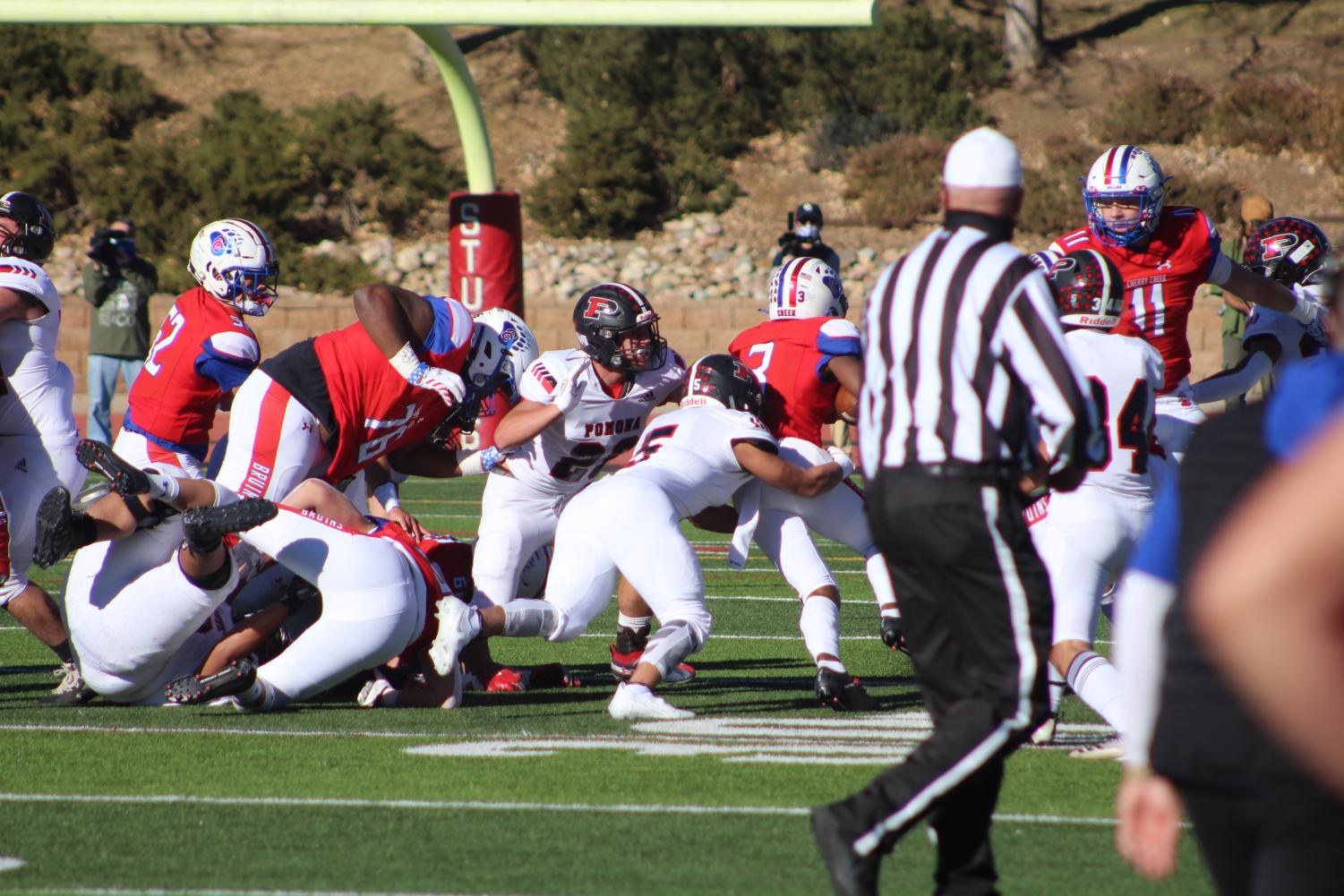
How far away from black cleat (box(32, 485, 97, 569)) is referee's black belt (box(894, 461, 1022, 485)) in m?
3.57

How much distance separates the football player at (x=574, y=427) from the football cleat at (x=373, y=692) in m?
0.54

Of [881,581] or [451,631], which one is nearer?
[451,631]

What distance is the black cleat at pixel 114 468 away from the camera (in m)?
6.30

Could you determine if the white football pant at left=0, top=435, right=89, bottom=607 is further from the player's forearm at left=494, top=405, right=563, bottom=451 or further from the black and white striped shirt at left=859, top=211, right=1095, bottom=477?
the black and white striped shirt at left=859, top=211, right=1095, bottom=477

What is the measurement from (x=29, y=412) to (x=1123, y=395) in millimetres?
4468

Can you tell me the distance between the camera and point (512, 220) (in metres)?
17.7

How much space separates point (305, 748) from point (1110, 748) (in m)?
2.64

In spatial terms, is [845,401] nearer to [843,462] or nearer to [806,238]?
[843,462]

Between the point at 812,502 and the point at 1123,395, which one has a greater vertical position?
the point at 1123,395

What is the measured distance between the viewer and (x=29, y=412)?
738 centimetres

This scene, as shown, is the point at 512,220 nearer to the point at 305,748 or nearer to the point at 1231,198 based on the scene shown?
the point at 305,748

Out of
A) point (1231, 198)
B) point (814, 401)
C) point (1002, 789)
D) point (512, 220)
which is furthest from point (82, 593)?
point (1231, 198)

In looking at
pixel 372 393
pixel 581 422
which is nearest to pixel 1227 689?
pixel 372 393

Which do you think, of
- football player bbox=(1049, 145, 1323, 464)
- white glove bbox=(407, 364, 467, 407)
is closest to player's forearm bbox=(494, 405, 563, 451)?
white glove bbox=(407, 364, 467, 407)
